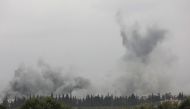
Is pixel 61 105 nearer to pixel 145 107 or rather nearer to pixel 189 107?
pixel 145 107

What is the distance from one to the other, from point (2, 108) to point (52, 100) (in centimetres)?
2743

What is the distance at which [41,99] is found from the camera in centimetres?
16450

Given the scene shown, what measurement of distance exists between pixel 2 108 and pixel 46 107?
92.7 feet

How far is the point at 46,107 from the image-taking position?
160 m

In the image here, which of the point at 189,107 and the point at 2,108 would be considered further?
the point at 189,107

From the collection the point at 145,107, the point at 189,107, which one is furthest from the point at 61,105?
the point at 189,107

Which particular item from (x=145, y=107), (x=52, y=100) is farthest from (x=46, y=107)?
(x=145, y=107)

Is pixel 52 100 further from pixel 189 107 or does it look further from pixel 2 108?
pixel 189 107

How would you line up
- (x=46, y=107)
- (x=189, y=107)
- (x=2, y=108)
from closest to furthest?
(x=46, y=107), (x=2, y=108), (x=189, y=107)

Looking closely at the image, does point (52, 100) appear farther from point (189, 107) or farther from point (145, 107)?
point (189, 107)

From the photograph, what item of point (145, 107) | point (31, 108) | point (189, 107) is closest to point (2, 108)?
point (31, 108)

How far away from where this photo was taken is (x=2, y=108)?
178 meters

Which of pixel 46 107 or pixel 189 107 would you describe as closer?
pixel 46 107

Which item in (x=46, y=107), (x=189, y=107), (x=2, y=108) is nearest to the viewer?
(x=46, y=107)
